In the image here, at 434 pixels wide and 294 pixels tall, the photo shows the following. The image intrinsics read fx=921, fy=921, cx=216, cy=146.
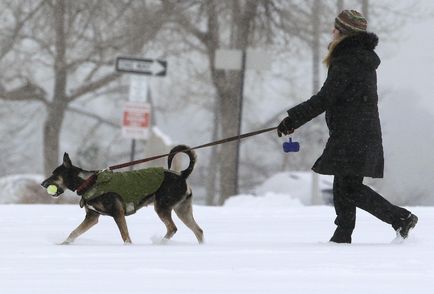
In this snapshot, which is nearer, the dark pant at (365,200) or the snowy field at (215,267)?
the snowy field at (215,267)

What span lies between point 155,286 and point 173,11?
16.9 m

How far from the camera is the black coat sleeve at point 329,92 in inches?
252

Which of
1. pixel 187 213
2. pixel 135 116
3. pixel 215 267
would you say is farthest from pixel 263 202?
pixel 215 267

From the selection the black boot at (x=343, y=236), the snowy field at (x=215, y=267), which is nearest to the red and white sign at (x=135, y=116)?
the snowy field at (x=215, y=267)

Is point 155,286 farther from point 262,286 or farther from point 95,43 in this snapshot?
point 95,43

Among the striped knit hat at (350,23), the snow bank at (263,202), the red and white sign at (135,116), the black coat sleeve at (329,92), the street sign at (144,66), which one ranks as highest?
the street sign at (144,66)

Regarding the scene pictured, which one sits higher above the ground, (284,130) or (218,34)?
(218,34)

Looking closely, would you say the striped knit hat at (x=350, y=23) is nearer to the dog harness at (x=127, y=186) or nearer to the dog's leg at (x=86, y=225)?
the dog harness at (x=127, y=186)

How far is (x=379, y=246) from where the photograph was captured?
20.6 ft

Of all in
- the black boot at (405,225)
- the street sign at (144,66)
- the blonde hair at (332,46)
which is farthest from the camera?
the street sign at (144,66)

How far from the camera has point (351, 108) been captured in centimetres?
649

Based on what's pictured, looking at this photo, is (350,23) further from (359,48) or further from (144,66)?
(144,66)

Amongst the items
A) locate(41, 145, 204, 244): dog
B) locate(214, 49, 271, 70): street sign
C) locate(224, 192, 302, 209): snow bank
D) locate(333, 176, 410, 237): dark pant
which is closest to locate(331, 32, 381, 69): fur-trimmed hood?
locate(333, 176, 410, 237): dark pant

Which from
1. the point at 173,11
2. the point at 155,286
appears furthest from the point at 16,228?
the point at 173,11
